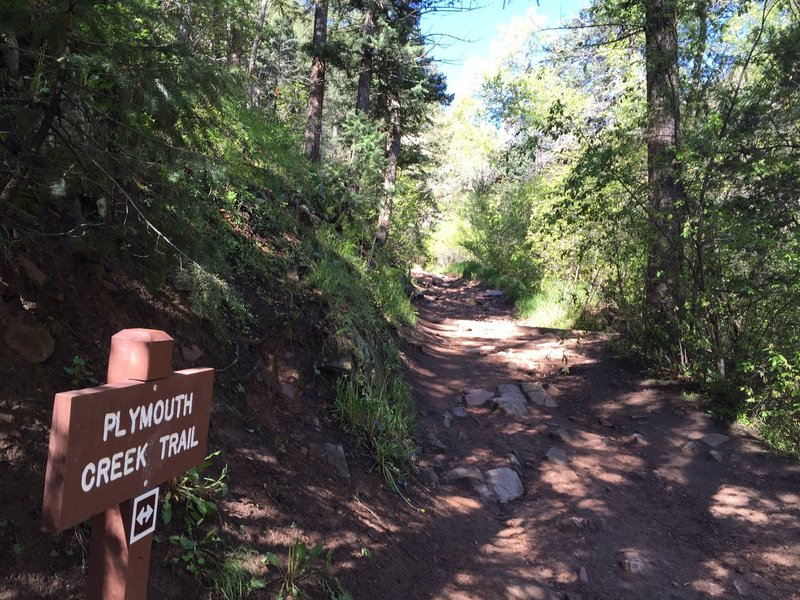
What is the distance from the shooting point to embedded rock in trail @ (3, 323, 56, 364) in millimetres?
2908

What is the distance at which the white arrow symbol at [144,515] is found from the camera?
5.66 feet

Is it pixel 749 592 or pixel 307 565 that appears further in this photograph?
pixel 749 592

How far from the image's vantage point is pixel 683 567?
14.6 feet

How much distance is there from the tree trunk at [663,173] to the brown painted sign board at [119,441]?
6.42 m

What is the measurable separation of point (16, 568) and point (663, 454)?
20.1ft

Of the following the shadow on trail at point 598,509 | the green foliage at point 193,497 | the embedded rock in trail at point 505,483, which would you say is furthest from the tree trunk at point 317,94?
the green foliage at point 193,497

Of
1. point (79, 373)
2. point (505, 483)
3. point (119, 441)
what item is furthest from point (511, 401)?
point (119, 441)

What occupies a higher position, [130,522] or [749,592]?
[130,522]

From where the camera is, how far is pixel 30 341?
2.99 metres

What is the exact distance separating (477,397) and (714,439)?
2.90 metres

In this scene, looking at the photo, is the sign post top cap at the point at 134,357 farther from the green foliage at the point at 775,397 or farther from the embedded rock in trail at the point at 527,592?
the green foliage at the point at 775,397

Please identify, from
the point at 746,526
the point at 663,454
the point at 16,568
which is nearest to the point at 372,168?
the point at 663,454

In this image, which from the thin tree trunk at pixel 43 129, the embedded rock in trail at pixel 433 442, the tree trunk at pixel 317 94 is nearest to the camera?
the thin tree trunk at pixel 43 129

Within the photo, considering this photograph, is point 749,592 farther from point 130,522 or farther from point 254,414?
point 130,522
